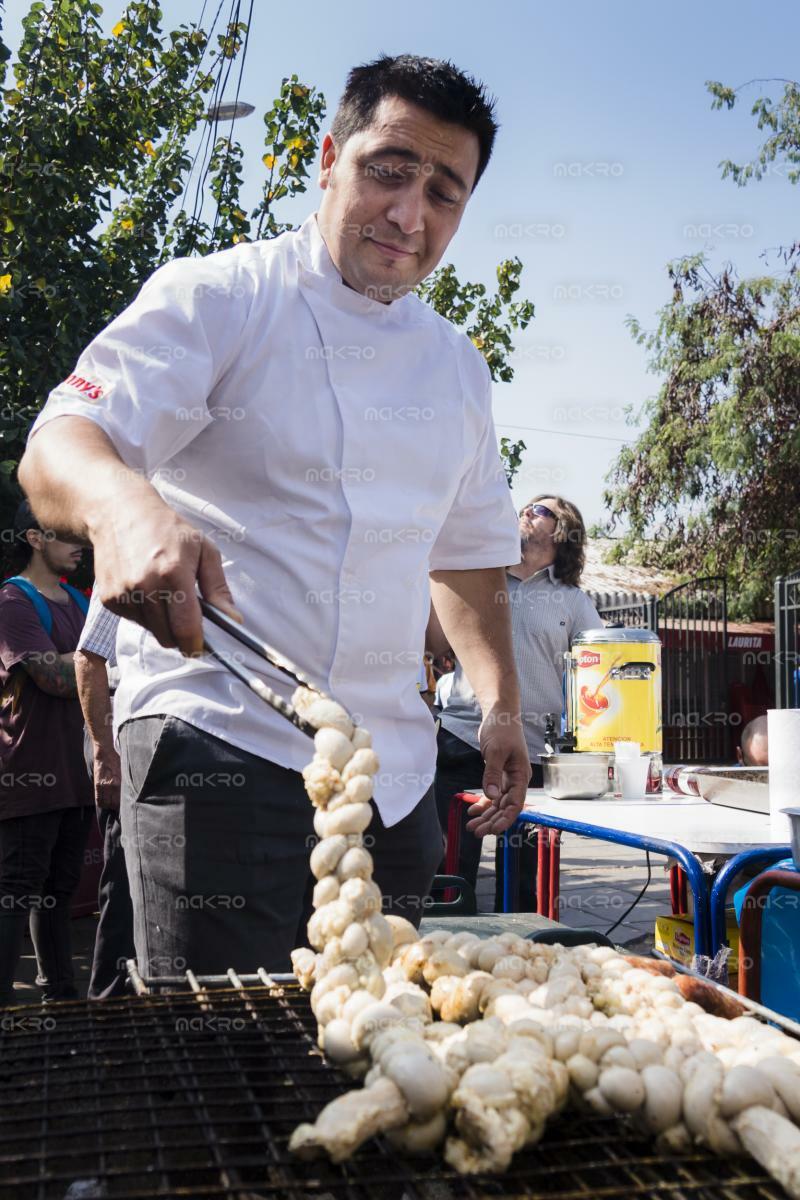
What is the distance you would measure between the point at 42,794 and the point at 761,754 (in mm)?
2991

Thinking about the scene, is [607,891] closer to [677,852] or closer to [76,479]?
[677,852]

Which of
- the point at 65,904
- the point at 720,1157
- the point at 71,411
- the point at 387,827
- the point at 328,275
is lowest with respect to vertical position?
the point at 65,904

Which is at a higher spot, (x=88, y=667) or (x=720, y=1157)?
(x=88, y=667)

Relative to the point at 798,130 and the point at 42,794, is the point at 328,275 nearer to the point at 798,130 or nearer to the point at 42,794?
the point at 42,794

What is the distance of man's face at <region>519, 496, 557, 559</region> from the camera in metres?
5.32

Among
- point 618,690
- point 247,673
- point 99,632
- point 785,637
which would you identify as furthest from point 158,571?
point 785,637

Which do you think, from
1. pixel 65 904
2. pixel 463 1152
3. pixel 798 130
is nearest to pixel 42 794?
pixel 65 904

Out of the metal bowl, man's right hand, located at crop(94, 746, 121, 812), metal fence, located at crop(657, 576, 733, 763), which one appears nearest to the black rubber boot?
man's right hand, located at crop(94, 746, 121, 812)

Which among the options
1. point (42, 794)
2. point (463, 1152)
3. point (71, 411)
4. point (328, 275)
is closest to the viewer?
point (463, 1152)

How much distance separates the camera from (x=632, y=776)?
12.4ft

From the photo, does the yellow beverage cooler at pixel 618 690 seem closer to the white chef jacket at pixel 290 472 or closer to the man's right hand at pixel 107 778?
the man's right hand at pixel 107 778

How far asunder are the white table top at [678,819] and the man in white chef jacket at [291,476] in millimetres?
949

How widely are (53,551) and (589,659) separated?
2291mm

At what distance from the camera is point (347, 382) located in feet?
6.84
